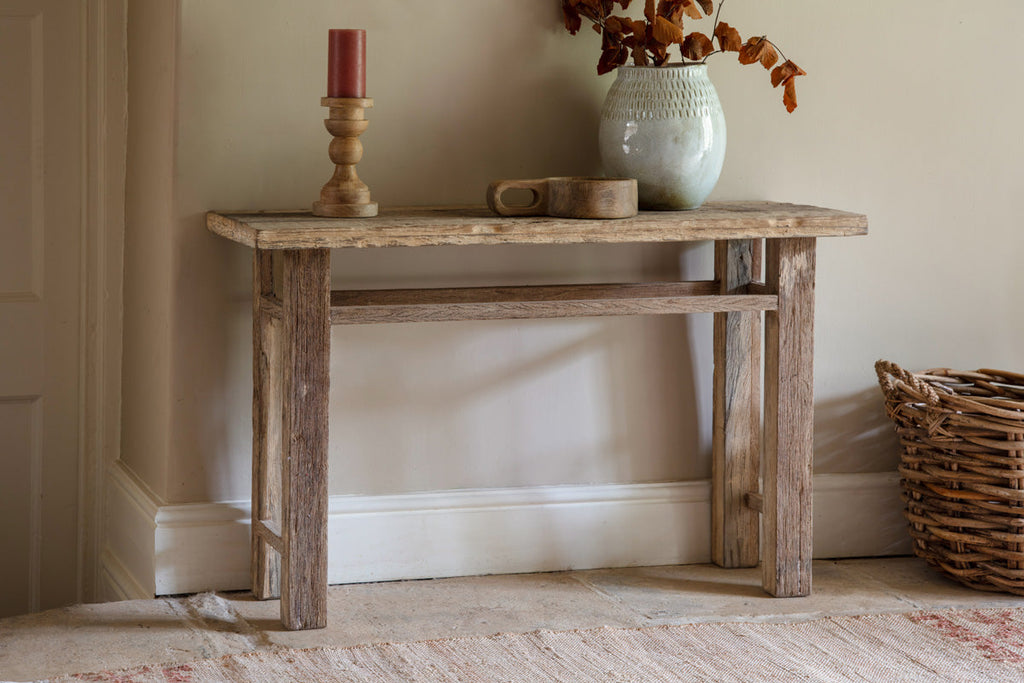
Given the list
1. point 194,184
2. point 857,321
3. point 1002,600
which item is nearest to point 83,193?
point 194,184

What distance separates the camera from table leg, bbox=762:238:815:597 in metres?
2.36

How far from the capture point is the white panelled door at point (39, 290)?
266 centimetres

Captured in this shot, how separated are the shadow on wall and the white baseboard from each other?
1.2 inches

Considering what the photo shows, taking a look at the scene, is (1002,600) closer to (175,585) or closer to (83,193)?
(175,585)

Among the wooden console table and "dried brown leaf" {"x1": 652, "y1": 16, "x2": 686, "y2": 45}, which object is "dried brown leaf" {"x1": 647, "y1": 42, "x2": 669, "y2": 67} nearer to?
"dried brown leaf" {"x1": 652, "y1": 16, "x2": 686, "y2": 45}

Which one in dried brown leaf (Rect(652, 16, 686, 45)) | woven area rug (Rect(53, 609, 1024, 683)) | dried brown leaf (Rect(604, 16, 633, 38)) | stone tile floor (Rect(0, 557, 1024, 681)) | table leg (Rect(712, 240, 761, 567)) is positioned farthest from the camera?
table leg (Rect(712, 240, 761, 567))

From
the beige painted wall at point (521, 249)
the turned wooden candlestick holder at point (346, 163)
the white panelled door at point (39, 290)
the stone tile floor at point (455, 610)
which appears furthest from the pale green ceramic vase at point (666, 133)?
the white panelled door at point (39, 290)

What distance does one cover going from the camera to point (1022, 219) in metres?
2.79

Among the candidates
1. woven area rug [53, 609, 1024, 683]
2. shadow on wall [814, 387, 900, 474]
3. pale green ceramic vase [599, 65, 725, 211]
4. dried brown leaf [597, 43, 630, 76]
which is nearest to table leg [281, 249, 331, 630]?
woven area rug [53, 609, 1024, 683]

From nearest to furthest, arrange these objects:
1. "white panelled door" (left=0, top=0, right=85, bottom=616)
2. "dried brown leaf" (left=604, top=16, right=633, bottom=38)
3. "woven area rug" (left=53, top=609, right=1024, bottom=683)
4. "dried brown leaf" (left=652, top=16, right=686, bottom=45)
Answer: "woven area rug" (left=53, top=609, right=1024, bottom=683) → "dried brown leaf" (left=652, top=16, right=686, bottom=45) → "dried brown leaf" (left=604, top=16, right=633, bottom=38) → "white panelled door" (left=0, top=0, right=85, bottom=616)

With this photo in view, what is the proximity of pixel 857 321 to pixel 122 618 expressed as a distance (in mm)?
1593

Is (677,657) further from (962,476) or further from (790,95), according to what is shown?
(790,95)

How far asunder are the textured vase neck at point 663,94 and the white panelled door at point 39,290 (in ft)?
3.80

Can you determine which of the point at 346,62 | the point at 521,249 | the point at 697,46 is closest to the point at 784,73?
the point at 697,46
